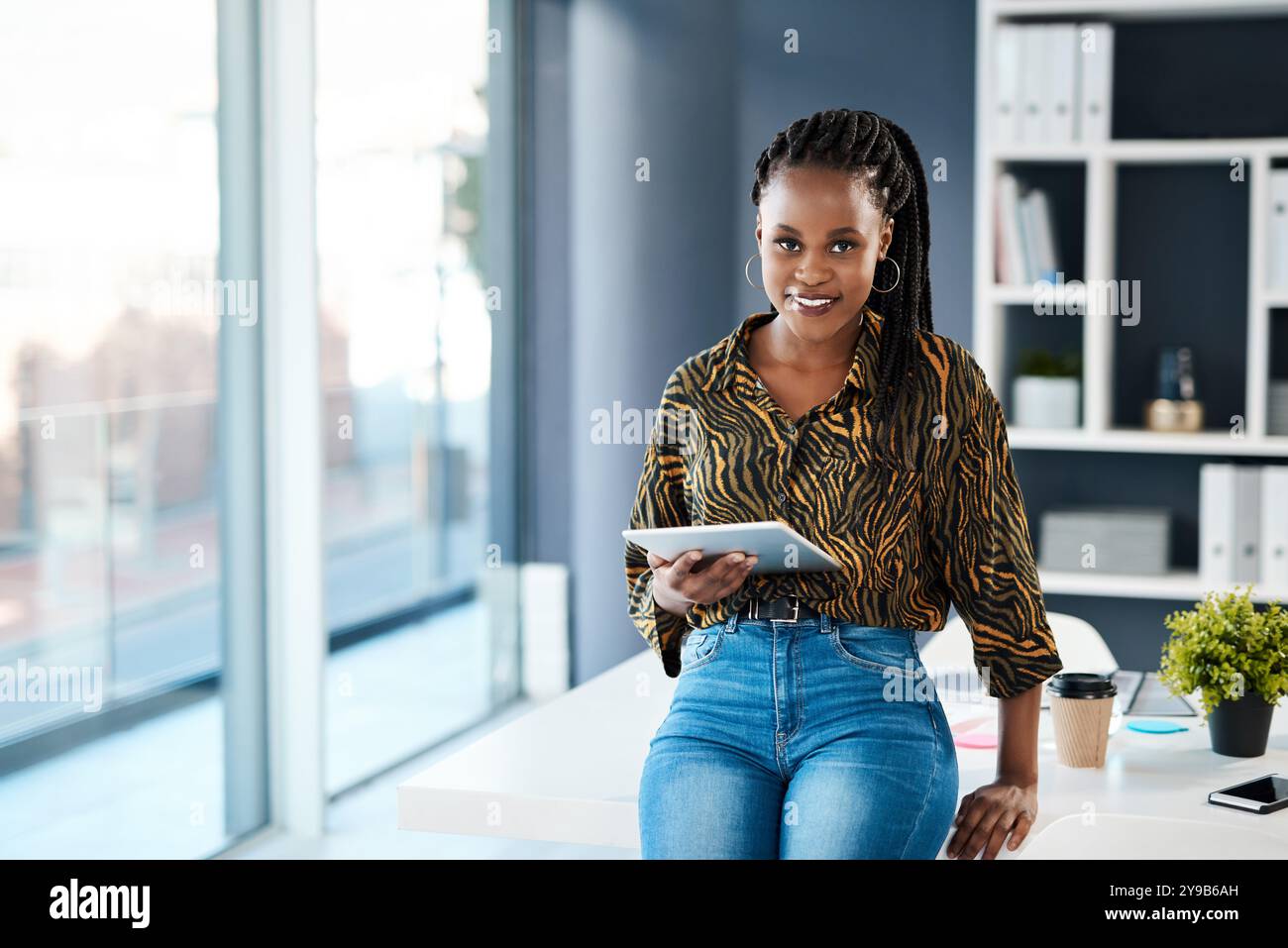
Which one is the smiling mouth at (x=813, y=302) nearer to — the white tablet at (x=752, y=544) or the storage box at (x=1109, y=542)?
the white tablet at (x=752, y=544)

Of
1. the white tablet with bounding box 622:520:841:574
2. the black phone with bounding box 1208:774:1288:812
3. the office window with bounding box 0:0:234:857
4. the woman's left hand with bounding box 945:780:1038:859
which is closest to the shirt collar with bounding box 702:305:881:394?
the white tablet with bounding box 622:520:841:574

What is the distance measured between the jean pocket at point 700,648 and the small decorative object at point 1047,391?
2150 mm

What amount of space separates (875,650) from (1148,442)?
214cm

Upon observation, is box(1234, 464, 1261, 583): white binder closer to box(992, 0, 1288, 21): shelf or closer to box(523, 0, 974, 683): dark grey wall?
box(523, 0, 974, 683): dark grey wall

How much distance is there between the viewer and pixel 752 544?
56.6 inches

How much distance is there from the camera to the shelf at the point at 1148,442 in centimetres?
334

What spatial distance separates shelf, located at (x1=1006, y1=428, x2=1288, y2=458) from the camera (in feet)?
11.0

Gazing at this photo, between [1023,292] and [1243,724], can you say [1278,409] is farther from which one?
[1243,724]

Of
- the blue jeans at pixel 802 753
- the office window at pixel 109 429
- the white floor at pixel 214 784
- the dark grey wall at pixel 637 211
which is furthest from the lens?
the dark grey wall at pixel 637 211

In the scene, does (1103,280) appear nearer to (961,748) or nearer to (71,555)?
(961,748)
